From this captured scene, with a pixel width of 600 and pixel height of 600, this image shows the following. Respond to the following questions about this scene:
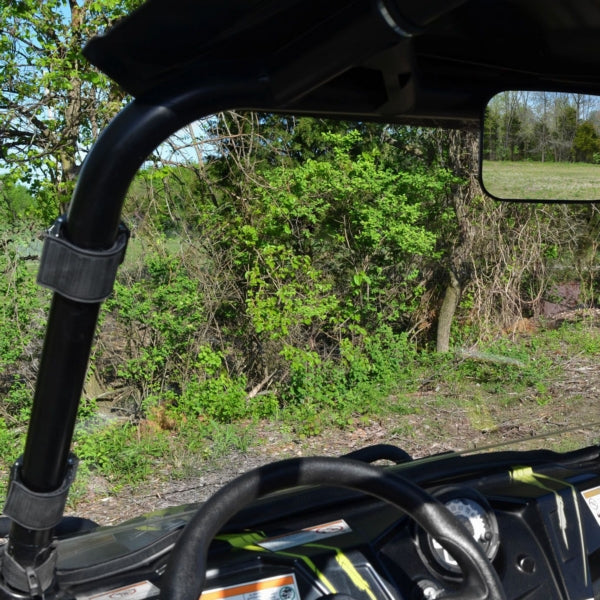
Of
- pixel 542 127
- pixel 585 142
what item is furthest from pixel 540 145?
pixel 585 142

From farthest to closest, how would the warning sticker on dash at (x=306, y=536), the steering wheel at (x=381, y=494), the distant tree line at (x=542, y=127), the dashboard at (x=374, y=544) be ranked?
1. the distant tree line at (x=542, y=127)
2. the warning sticker on dash at (x=306, y=536)
3. the dashboard at (x=374, y=544)
4. the steering wheel at (x=381, y=494)

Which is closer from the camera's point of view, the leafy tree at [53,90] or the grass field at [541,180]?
the grass field at [541,180]

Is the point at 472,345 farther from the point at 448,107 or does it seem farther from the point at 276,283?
the point at 448,107

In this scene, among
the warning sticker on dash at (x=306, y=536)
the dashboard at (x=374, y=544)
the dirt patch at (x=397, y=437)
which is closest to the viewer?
the dashboard at (x=374, y=544)

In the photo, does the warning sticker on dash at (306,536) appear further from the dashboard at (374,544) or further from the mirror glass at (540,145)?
the mirror glass at (540,145)

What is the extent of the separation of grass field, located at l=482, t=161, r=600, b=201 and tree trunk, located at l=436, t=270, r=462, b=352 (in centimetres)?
799

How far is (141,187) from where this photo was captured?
313 inches

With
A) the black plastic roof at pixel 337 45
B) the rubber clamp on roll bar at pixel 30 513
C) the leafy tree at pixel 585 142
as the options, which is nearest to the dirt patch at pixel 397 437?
the leafy tree at pixel 585 142

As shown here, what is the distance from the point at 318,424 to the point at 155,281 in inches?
80.4

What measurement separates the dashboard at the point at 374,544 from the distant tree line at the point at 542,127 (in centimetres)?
85

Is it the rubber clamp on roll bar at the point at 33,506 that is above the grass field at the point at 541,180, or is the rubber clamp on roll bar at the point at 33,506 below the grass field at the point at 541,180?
below

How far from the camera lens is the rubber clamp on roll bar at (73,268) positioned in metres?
1.27

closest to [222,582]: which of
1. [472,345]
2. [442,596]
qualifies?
[442,596]

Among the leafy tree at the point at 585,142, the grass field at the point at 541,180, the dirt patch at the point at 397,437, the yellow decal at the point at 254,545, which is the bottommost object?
the dirt patch at the point at 397,437
